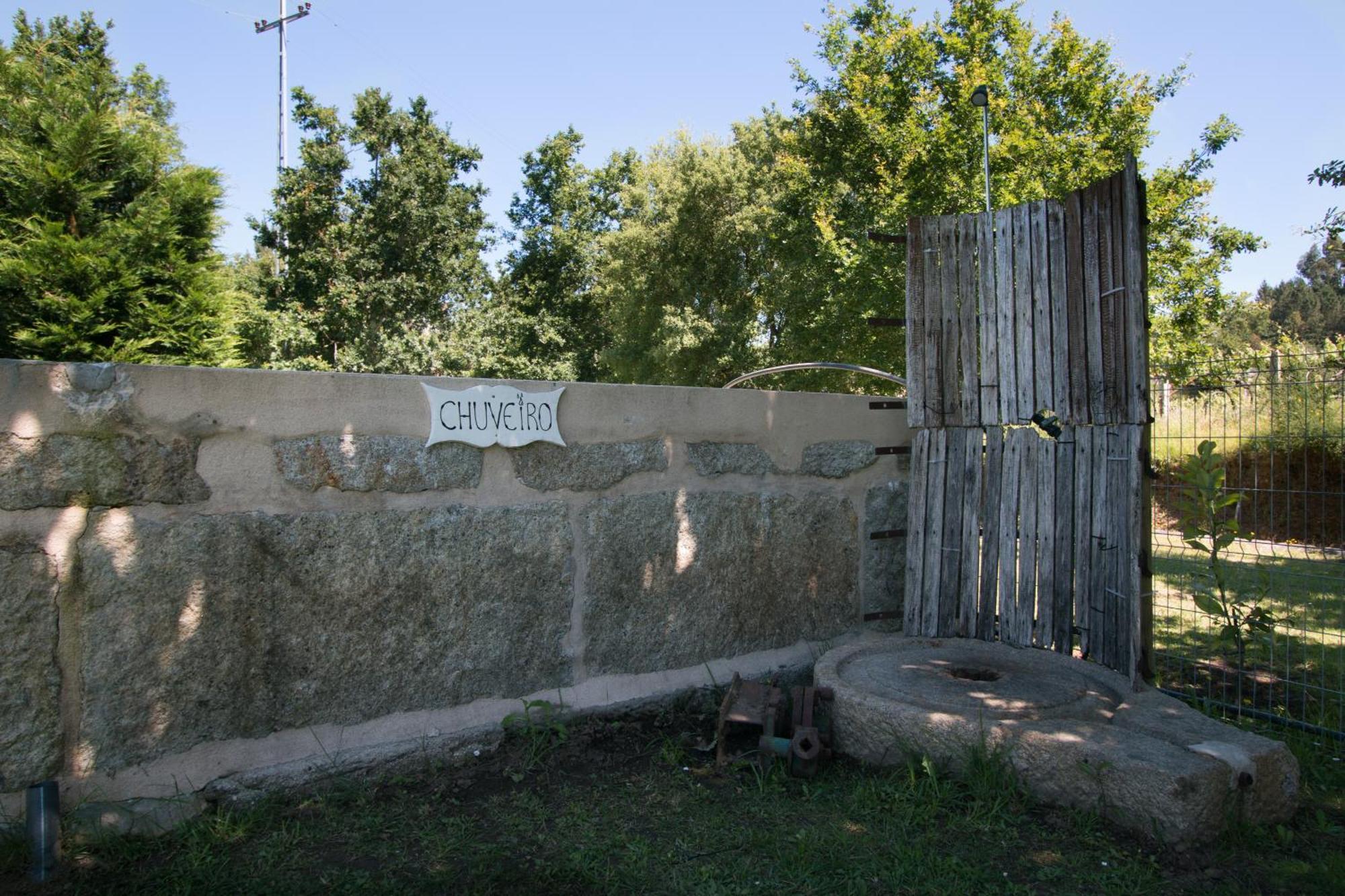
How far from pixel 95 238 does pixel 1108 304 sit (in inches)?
386

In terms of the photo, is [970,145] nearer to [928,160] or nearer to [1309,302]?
[928,160]

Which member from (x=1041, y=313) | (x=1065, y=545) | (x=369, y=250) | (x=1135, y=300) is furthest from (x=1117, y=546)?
(x=369, y=250)

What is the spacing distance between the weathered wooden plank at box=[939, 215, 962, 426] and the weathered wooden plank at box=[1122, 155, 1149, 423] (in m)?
0.84

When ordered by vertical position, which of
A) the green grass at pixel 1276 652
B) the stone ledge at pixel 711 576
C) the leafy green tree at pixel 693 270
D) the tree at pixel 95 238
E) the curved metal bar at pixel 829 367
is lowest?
the green grass at pixel 1276 652

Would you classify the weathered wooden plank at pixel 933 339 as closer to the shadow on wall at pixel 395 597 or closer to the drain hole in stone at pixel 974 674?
the shadow on wall at pixel 395 597

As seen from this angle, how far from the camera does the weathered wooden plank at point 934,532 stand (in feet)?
14.1

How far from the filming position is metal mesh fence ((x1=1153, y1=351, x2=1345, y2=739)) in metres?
3.82

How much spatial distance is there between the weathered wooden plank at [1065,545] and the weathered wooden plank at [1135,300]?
395 mm

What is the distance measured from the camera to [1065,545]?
389 cm

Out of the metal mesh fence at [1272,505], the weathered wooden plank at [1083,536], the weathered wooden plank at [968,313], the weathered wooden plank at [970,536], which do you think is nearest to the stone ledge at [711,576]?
the weathered wooden plank at [970,536]

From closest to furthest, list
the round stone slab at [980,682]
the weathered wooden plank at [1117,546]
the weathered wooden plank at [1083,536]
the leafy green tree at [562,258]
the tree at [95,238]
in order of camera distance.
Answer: the round stone slab at [980,682]
the weathered wooden plank at [1117,546]
the weathered wooden plank at [1083,536]
the tree at [95,238]
the leafy green tree at [562,258]

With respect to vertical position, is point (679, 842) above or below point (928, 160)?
below

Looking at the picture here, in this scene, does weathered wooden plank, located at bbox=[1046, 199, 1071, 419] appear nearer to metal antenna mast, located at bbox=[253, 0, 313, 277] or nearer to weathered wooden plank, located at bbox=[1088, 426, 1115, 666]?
weathered wooden plank, located at bbox=[1088, 426, 1115, 666]

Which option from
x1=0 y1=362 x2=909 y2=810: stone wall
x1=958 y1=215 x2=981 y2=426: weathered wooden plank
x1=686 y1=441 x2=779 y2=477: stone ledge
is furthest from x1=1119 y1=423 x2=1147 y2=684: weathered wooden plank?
x1=686 y1=441 x2=779 y2=477: stone ledge
